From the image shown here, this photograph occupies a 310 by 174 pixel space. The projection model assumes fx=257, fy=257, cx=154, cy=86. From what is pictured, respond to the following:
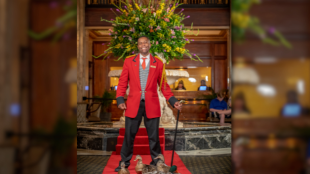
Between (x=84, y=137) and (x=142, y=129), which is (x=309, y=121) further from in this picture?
(x=84, y=137)

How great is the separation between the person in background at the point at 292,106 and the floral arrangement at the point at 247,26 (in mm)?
140

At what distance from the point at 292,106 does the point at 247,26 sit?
0.86ft

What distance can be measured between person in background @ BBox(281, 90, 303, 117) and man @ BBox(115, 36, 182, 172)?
212 centimetres

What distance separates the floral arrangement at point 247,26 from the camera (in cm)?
72

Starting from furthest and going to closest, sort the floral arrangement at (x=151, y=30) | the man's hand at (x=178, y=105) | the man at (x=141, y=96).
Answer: the floral arrangement at (x=151, y=30) → the man at (x=141, y=96) → the man's hand at (x=178, y=105)

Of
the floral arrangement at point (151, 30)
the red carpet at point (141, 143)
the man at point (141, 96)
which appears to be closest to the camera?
the man at point (141, 96)

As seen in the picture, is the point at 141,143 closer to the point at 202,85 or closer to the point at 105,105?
the point at 105,105

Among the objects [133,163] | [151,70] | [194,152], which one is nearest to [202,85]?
[194,152]

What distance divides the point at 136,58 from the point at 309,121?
234cm

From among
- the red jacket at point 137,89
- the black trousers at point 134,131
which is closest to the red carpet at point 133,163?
the black trousers at point 134,131

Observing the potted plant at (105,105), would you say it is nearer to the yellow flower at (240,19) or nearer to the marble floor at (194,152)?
the marble floor at (194,152)

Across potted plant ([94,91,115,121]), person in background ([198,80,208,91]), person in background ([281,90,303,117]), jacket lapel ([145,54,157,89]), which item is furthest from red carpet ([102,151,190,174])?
person in background ([198,80,208,91])

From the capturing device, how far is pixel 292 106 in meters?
0.67

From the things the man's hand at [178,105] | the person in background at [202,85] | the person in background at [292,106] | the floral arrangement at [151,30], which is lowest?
the man's hand at [178,105]
